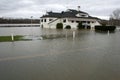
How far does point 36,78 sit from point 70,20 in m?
45.5

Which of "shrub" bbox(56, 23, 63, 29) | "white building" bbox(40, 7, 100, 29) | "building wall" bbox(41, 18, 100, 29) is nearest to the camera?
"building wall" bbox(41, 18, 100, 29)

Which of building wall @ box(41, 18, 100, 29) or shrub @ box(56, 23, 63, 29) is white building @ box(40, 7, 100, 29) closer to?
building wall @ box(41, 18, 100, 29)

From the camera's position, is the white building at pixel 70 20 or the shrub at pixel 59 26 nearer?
the white building at pixel 70 20

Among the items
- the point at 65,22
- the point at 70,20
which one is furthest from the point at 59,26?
the point at 70,20

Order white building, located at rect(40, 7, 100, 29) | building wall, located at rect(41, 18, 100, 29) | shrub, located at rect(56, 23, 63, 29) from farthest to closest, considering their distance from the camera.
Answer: shrub, located at rect(56, 23, 63, 29) → white building, located at rect(40, 7, 100, 29) → building wall, located at rect(41, 18, 100, 29)

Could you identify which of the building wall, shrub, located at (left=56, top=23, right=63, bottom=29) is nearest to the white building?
the building wall

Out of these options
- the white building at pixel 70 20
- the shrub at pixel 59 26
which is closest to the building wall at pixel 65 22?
the white building at pixel 70 20

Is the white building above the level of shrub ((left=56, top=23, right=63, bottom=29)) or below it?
above

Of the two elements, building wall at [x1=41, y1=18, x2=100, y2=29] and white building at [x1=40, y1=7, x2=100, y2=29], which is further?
white building at [x1=40, y1=7, x2=100, y2=29]

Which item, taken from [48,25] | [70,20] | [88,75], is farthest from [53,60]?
[48,25]

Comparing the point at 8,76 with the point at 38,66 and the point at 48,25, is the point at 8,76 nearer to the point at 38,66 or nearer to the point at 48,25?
the point at 38,66

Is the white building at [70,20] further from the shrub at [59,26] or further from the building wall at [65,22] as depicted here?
the shrub at [59,26]

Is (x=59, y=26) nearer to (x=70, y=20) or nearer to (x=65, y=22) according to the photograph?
(x=65, y=22)

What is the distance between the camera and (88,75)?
7.85 m
